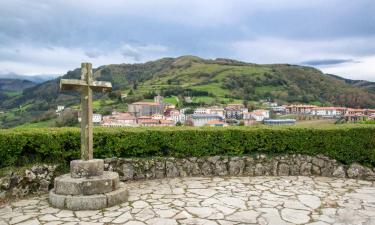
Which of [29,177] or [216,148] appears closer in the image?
[29,177]

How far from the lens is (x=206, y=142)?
8867mm

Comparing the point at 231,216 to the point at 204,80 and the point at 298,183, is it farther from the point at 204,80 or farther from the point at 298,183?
the point at 204,80

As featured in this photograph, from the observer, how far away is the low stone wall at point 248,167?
8445 mm

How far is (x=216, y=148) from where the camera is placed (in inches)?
353

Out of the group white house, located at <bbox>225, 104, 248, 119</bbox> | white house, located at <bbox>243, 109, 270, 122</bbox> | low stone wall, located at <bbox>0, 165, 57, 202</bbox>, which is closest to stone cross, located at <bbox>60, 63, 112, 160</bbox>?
low stone wall, located at <bbox>0, 165, 57, 202</bbox>

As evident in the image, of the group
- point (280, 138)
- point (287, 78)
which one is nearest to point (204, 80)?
point (287, 78)

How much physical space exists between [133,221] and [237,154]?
171 inches

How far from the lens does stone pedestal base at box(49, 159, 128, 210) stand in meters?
6.02

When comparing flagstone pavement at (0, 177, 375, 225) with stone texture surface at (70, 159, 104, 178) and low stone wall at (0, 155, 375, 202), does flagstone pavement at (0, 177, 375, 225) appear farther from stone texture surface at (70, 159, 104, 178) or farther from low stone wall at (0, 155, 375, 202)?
stone texture surface at (70, 159, 104, 178)

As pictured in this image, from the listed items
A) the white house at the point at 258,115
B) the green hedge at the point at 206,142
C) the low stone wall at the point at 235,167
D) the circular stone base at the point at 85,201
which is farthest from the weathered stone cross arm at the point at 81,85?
the white house at the point at 258,115

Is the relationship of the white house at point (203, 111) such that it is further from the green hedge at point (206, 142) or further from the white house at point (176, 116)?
the green hedge at point (206, 142)

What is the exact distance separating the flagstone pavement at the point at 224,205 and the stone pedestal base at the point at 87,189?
177mm

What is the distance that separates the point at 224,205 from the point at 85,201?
91.6 inches

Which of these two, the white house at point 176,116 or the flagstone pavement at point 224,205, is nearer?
the flagstone pavement at point 224,205
